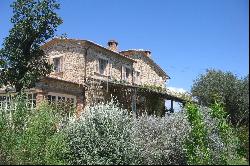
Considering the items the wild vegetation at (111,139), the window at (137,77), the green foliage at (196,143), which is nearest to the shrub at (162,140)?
the wild vegetation at (111,139)

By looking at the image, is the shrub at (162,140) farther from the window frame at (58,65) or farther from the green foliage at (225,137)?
the window frame at (58,65)

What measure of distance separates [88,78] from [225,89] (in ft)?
48.5

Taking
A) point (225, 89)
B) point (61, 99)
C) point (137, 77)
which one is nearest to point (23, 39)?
point (61, 99)

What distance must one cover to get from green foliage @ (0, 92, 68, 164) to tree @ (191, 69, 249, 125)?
2154 centimetres

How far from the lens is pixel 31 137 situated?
12141 mm

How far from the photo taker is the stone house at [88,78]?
22500 millimetres

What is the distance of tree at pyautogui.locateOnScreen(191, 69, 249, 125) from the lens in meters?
33.2

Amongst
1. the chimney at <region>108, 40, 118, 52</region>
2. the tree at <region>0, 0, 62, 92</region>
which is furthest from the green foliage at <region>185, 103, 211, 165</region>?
the chimney at <region>108, 40, 118, 52</region>

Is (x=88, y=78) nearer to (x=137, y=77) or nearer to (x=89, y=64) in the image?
(x=89, y=64)

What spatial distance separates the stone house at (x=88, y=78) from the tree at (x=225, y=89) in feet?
22.7

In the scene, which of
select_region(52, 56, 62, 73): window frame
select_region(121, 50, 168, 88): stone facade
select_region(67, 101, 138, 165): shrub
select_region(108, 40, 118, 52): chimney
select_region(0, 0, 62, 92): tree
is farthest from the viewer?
Result: select_region(121, 50, 168, 88): stone facade

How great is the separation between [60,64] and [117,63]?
4270 millimetres

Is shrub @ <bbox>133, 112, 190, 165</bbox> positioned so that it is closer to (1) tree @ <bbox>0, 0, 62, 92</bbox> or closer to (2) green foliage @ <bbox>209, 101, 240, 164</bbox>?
(2) green foliage @ <bbox>209, 101, 240, 164</bbox>

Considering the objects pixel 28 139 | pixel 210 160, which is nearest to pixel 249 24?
pixel 210 160
